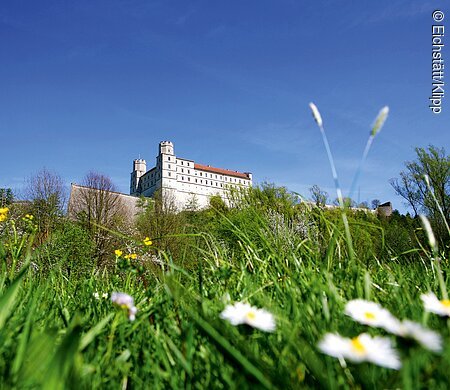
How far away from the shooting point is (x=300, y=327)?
1006mm

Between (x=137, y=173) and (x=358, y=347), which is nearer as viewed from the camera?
(x=358, y=347)

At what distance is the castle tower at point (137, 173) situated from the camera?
90812mm

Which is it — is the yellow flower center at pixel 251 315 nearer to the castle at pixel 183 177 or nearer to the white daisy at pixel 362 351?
the white daisy at pixel 362 351

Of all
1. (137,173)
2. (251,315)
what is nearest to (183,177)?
(137,173)

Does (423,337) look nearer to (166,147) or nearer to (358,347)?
(358,347)

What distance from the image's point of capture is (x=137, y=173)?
91375 millimetres

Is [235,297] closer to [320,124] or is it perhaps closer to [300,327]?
[300,327]

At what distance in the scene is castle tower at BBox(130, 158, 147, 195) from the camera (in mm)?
90812

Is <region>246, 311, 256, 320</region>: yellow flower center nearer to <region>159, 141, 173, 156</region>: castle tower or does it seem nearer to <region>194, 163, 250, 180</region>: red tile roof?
<region>159, 141, 173, 156</region>: castle tower

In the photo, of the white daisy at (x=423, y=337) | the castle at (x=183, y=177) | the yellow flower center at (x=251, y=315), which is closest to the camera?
the white daisy at (x=423, y=337)

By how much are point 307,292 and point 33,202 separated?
26.9m

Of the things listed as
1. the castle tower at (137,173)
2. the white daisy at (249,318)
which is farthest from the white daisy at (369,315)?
the castle tower at (137,173)

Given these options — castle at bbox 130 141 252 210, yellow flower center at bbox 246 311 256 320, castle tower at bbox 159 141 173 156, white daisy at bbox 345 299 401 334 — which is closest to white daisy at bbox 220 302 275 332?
yellow flower center at bbox 246 311 256 320

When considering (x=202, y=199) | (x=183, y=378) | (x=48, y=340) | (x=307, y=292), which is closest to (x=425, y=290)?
(x=307, y=292)
